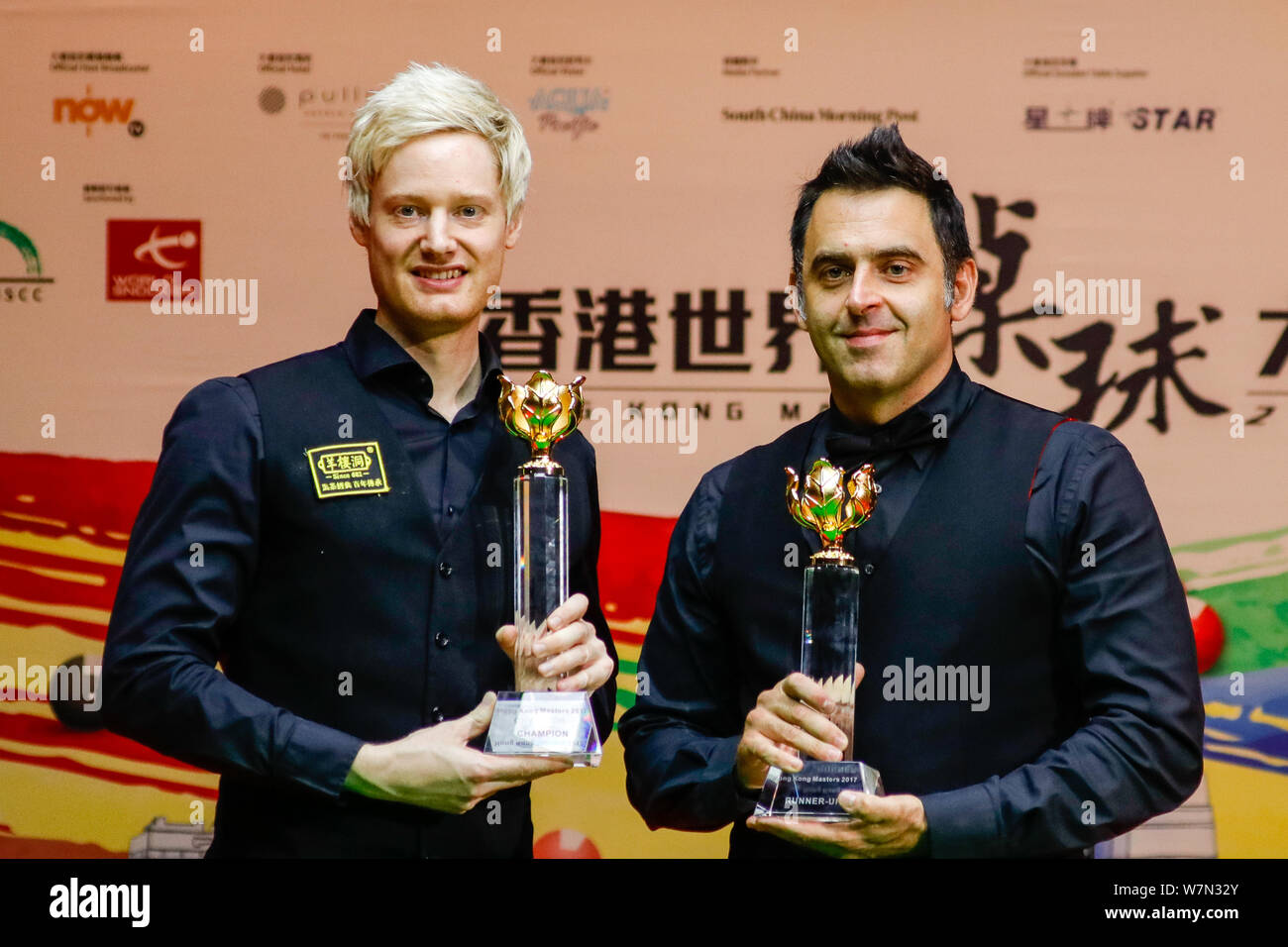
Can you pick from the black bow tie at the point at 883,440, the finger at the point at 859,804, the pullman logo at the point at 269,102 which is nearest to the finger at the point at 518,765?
the finger at the point at 859,804

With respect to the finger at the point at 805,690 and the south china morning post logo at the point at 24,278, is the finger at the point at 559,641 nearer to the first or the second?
the finger at the point at 805,690

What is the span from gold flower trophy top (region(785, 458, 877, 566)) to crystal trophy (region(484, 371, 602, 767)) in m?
0.34

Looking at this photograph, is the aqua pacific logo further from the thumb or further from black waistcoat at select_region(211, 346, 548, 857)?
the thumb

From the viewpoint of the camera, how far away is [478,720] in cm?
200

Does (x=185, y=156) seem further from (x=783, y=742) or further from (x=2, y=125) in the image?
(x=783, y=742)

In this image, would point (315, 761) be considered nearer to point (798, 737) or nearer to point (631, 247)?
point (798, 737)

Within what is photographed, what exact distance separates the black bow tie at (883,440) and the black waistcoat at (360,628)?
Answer: 502mm

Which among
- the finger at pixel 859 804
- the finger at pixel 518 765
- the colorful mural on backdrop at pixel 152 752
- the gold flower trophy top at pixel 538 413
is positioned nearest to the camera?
the finger at pixel 859 804

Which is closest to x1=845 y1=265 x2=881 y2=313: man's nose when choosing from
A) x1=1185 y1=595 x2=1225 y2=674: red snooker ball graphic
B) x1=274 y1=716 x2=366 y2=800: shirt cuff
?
x1=274 y1=716 x2=366 y2=800: shirt cuff

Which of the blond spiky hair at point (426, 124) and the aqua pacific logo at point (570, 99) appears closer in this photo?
the blond spiky hair at point (426, 124)

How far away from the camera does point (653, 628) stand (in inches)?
89.6

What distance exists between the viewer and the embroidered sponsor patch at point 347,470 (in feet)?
6.88

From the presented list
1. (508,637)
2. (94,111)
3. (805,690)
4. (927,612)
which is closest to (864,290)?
(927,612)
